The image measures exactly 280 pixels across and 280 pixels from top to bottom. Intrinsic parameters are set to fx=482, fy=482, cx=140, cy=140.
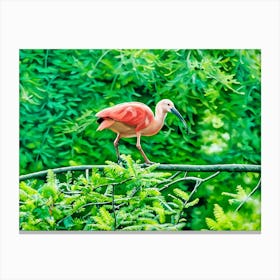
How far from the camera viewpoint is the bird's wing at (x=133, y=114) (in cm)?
319

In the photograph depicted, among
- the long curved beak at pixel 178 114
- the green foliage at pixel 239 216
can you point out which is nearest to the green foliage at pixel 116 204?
the green foliage at pixel 239 216

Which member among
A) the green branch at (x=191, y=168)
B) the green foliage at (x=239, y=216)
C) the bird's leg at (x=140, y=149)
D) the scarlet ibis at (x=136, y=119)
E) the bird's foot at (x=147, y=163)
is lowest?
the green foliage at (x=239, y=216)

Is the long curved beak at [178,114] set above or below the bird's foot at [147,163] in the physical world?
above

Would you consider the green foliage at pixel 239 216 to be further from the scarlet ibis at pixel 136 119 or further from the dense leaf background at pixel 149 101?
the scarlet ibis at pixel 136 119

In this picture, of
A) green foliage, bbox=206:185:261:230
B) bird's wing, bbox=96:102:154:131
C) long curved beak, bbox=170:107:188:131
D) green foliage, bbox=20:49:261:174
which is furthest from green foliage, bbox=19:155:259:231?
long curved beak, bbox=170:107:188:131

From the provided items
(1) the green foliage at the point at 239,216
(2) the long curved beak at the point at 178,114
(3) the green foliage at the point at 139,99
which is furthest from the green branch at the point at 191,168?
(2) the long curved beak at the point at 178,114

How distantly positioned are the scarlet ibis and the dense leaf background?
0.04 metres

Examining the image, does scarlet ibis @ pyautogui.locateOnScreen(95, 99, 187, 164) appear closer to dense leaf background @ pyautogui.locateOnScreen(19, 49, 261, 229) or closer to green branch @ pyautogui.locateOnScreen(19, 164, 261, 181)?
dense leaf background @ pyautogui.locateOnScreen(19, 49, 261, 229)
